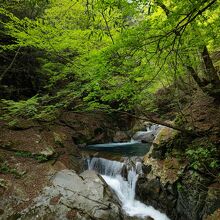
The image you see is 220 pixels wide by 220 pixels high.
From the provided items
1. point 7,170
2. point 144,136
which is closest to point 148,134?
point 144,136

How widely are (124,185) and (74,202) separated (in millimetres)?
2248

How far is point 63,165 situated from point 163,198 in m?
4.13

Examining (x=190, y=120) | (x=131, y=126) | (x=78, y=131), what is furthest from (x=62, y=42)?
(x=131, y=126)

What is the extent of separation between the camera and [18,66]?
43.6 ft

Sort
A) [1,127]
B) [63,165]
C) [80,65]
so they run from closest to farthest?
[80,65], [63,165], [1,127]

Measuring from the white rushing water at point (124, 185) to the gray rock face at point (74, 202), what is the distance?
758 mm

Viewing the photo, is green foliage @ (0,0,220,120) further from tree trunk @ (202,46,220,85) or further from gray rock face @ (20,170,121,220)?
gray rock face @ (20,170,121,220)

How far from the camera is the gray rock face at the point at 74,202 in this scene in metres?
6.88

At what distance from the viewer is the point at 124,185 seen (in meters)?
8.85

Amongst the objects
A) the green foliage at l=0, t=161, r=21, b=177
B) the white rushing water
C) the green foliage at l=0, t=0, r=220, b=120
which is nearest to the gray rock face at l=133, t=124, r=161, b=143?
the white rushing water

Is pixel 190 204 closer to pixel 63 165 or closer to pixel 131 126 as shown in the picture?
pixel 63 165

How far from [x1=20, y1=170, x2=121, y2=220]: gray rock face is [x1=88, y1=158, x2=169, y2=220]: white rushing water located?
0.76m

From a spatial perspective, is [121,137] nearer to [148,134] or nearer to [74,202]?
[148,134]

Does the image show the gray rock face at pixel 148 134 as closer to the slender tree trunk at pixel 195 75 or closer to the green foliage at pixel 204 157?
the slender tree trunk at pixel 195 75
